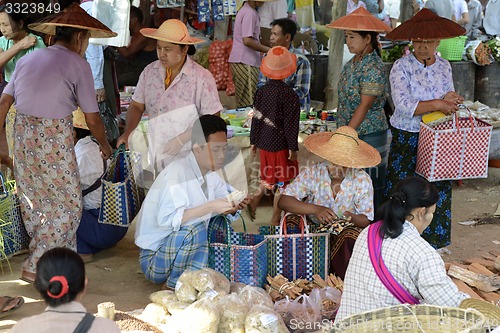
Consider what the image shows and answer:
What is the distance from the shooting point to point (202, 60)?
10.1 metres

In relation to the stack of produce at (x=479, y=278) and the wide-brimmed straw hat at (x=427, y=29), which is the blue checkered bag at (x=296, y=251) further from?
the wide-brimmed straw hat at (x=427, y=29)

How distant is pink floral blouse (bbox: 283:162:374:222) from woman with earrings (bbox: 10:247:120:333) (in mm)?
2357

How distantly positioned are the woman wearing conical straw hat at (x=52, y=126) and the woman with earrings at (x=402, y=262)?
2191mm

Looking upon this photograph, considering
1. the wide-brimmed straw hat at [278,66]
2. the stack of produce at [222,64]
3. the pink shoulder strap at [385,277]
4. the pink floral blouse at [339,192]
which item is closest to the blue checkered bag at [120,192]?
the pink floral blouse at [339,192]

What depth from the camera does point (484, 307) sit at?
11.0 feet

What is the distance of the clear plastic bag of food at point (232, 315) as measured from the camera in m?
4.13

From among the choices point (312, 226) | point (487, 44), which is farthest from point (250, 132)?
point (487, 44)

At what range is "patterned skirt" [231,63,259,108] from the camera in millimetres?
8727

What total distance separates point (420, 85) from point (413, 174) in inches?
26.0

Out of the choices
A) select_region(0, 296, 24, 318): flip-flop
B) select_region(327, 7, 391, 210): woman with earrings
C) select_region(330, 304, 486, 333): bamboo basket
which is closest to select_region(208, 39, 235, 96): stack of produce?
select_region(327, 7, 391, 210): woman with earrings

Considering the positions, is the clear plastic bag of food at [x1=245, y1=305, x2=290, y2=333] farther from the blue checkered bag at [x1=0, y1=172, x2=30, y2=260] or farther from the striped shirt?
the blue checkered bag at [x1=0, y1=172, x2=30, y2=260]

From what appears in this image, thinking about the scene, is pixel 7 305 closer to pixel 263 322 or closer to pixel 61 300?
pixel 263 322

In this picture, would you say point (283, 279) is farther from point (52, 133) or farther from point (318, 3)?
point (318, 3)

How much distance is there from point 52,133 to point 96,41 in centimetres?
233
